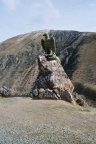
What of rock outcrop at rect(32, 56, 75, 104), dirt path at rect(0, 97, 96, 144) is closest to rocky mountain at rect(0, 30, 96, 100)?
rock outcrop at rect(32, 56, 75, 104)

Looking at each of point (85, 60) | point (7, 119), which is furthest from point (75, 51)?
point (7, 119)

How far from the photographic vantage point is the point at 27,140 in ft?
32.6

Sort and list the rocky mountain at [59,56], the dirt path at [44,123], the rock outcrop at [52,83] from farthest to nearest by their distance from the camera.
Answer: the rocky mountain at [59,56], the rock outcrop at [52,83], the dirt path at [44,123]

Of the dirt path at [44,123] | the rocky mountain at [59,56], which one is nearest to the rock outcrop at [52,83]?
the dirt path at [44,123]

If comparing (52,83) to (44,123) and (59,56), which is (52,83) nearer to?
(44,123)

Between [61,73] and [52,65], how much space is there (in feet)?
2.90

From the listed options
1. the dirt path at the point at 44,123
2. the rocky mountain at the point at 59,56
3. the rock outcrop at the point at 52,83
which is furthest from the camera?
the rocky mountain at the point at 59,56

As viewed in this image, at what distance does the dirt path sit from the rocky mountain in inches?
1078

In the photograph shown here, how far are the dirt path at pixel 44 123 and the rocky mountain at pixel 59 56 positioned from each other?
89.9 feet

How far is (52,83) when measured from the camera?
17625 mm

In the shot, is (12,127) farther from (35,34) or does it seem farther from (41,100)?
(35,34)

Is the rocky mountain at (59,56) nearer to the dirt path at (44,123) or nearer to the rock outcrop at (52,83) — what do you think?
the rock outcrop at (52,83)

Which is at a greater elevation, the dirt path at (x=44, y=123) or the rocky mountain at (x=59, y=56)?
the rocky mountain at (x=59, y=56)

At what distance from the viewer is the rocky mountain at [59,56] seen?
57.2m
